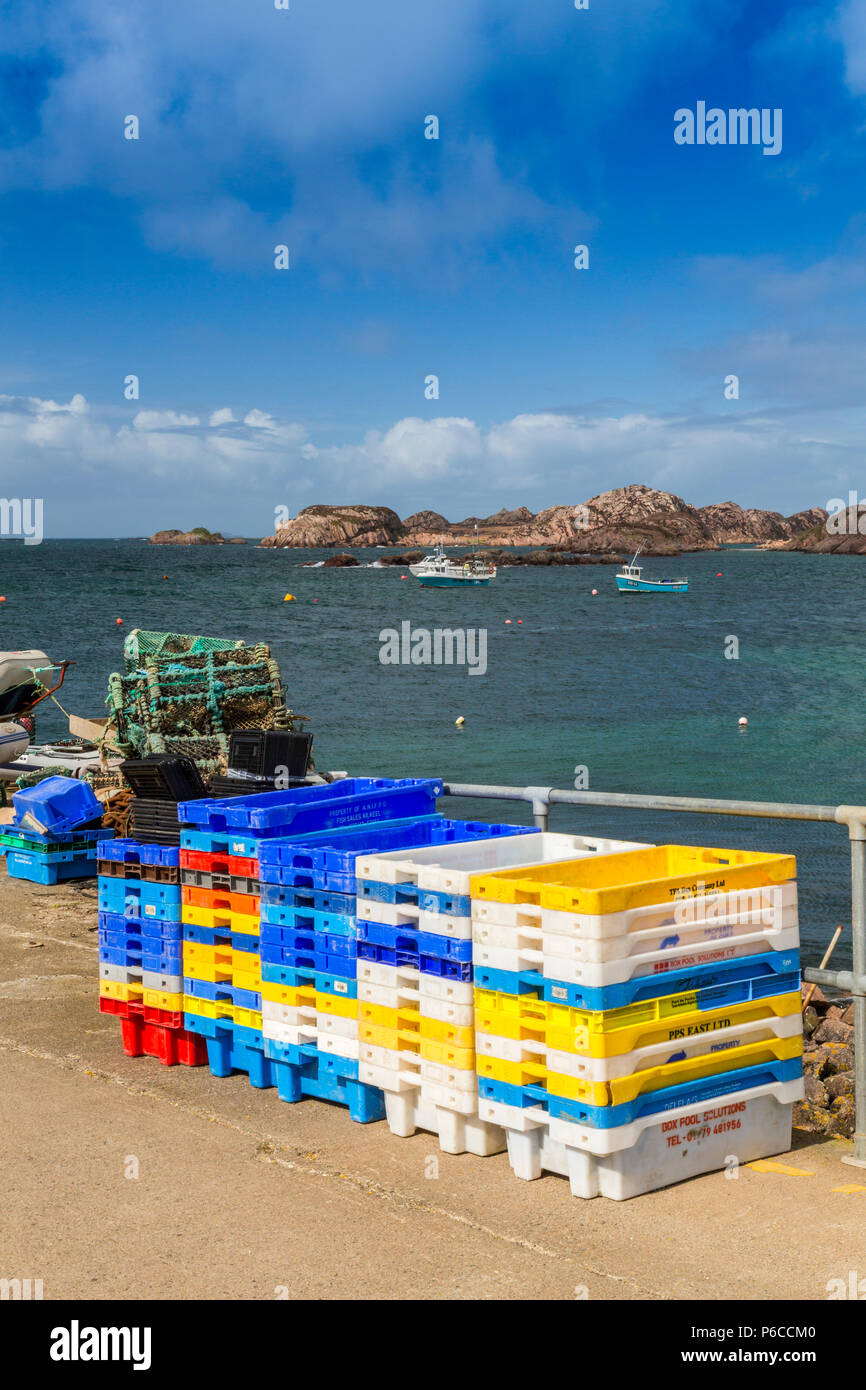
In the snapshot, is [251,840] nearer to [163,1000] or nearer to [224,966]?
[224,966]

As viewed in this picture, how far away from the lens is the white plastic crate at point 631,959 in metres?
4.56

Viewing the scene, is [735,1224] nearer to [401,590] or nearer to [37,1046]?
[37,1046]

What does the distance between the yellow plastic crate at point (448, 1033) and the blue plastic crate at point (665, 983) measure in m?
0.21

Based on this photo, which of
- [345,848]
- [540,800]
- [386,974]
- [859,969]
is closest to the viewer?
[859,969]

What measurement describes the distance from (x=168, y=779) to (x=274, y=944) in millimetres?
1764

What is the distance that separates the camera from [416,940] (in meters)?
5.24

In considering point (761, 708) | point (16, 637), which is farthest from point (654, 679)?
point (16, 637)

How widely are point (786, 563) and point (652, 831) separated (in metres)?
188

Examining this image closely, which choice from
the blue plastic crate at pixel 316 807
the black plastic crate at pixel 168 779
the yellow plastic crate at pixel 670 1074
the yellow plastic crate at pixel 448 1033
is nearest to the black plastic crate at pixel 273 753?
the black plastic crate at pixel 168 779

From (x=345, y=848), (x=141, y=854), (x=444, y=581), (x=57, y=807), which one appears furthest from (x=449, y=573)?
(x=345, y=848)

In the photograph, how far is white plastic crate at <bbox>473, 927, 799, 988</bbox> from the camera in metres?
4.56
